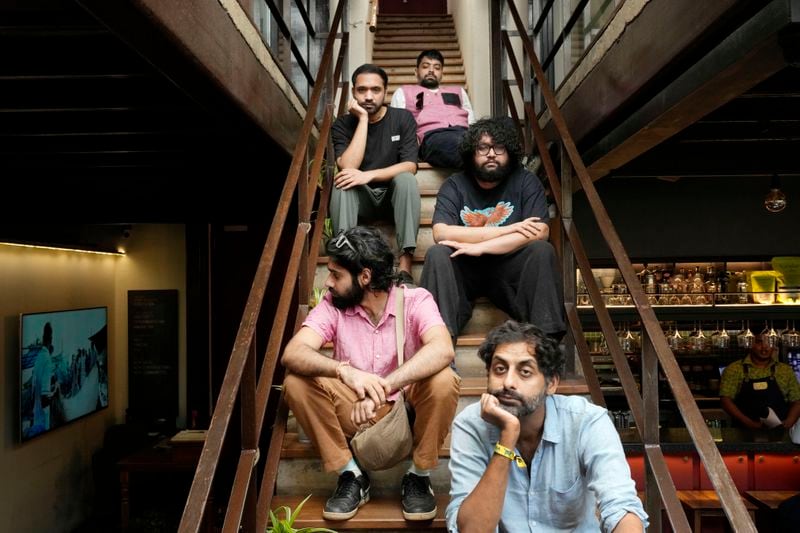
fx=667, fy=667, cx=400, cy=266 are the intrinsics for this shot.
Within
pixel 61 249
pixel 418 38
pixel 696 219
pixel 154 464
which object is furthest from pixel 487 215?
pixel 418 38

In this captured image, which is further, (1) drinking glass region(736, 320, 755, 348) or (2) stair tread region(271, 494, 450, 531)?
(1) drinking glass region(736, 320, 755, 348)

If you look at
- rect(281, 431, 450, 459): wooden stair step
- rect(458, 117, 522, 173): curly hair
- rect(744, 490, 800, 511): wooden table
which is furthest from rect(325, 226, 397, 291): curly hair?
rect(744, 490, 800, 511): wooden table

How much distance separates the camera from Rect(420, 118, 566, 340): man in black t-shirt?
2791 mm

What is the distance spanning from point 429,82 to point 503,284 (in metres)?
2.11

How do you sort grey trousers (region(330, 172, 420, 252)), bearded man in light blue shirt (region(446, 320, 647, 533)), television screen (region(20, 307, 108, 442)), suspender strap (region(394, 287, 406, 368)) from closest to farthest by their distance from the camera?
bearded man in light blue shirt (region(446, 320, 647, 533))
suspender strap (region(394, 287, 406, 368))
grey trousers (region(330, 172, 420, 252))
television screen (region(20, 307, 108, 442))

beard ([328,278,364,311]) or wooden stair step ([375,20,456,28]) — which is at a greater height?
wooden stair step ([375,20,456,28])

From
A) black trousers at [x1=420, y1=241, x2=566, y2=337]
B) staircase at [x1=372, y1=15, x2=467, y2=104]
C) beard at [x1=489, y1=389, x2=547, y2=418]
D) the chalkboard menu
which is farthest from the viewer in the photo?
staircase at [x1=372, y1=15, x2=467, y2=104]

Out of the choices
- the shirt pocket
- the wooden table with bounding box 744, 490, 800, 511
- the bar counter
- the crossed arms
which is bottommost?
the wooden table with bounding box 744, 490, 800, 511

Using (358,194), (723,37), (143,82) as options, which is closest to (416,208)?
(358,194)

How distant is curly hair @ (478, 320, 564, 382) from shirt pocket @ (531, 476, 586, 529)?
1.02 feet

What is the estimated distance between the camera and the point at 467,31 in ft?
24.0

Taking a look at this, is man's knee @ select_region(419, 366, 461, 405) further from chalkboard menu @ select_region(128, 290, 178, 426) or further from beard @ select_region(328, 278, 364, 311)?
chalkboard menu @ select_region(128, 290, 178, 426)

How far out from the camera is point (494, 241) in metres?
2.90

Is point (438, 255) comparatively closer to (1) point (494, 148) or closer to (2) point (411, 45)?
(1) point (494, 148)
